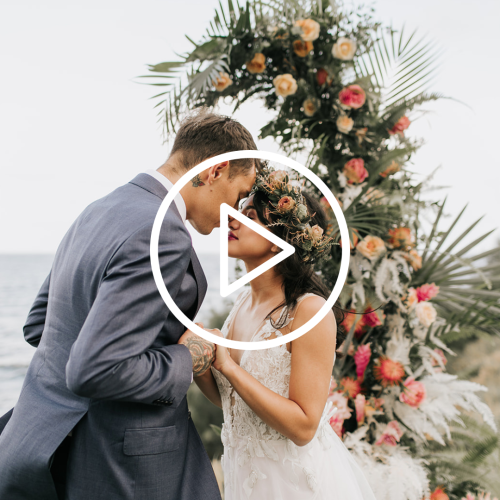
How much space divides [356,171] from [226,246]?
4.11 ft

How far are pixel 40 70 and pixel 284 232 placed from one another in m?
26.7

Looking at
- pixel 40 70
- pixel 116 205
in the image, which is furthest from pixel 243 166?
pixel 40 70

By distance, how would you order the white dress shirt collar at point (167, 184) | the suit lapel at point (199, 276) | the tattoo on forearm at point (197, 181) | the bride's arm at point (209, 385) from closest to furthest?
the suit lapel at point (199, 276), the white dress shirt collar at point (167, 184), the tattoo on forearm at point (197, 181), the bride's arm at point (209, 385)

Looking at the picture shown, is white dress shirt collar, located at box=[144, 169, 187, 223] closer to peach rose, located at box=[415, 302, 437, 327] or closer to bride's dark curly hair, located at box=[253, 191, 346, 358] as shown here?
bride's dark curly hair, located at box=[253, 191, 346, 358]

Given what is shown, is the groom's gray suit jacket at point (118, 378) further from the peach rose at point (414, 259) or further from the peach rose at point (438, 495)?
the peach rose at point (438, 495)

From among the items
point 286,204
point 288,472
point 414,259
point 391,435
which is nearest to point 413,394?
point 391,435

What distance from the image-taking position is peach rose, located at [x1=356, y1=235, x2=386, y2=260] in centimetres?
256

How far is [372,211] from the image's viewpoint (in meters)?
2.55

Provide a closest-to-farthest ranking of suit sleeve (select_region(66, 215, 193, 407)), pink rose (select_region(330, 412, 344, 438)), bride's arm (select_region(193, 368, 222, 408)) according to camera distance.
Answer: suit sleeve (select_region(66, 215, 193, 407)), bride's arm (select_region(193, 368, 222, 408)), pink rose (select_region(330, 412, 344, 438))

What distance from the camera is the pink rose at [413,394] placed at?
99.5 inches

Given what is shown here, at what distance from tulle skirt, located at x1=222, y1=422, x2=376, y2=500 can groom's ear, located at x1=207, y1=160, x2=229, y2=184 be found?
3.82ft

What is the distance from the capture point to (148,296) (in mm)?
1081

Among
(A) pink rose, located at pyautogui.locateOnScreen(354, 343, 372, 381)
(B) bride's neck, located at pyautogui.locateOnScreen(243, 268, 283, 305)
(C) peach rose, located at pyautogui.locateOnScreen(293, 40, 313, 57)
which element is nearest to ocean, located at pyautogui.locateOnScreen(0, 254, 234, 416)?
(B) bride's neck, located at pyautogui.locateOnScreen(243, 268, 283, 305)

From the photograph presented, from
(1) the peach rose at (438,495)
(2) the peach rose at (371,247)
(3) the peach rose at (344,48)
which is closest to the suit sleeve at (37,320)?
(2) the peach rose at (371,247)
